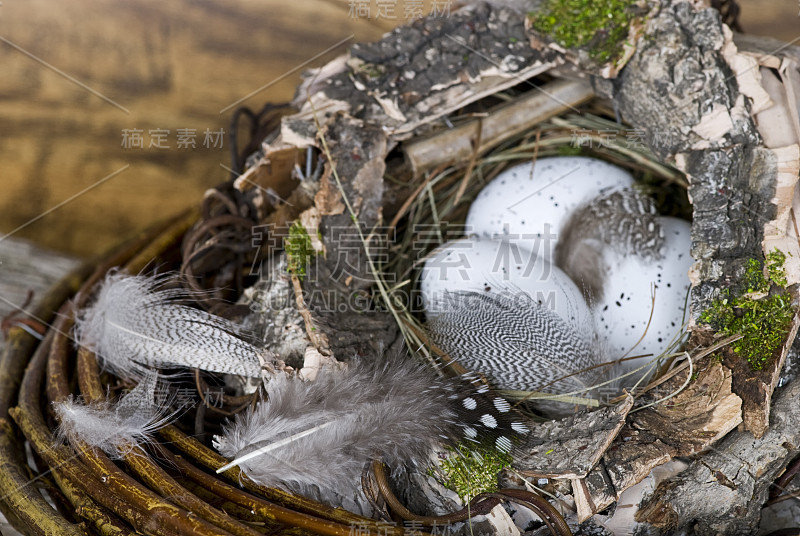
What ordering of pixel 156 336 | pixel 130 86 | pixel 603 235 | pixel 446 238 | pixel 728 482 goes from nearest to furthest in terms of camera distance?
pixel 728 482 → pixel 156 336 → pixel 603 235 → pixel 446 238 → pixel 130 86

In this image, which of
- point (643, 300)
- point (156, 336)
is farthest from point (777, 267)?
point (156, 336)

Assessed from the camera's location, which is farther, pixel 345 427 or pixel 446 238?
pixel 446 238

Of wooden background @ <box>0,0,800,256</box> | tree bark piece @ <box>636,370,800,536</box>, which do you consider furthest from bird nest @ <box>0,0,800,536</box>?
wooden background @ <box>0,0,800,256</box>

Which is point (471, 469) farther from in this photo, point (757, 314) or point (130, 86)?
point (130, 86)

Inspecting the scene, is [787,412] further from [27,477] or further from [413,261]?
[27,477]

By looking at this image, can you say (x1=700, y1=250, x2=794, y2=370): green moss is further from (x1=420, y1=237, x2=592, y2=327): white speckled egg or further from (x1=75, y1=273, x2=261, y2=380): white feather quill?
(x1=75, y1=273, x2=261, y2=380): white feather quill

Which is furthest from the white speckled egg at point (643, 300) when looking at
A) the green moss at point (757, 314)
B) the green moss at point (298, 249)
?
the green moss at point (298, 249)

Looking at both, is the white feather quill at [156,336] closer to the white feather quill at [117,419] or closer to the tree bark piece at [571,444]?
the white feather quill at [117,419]
